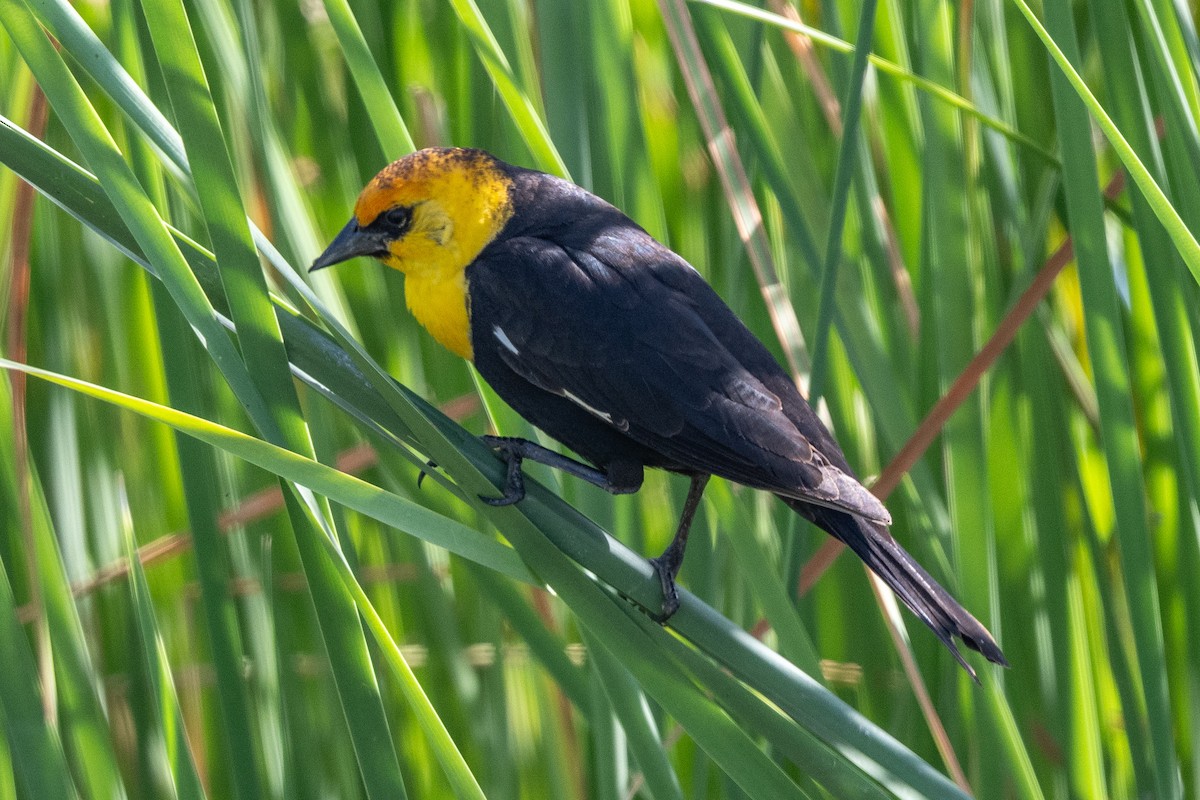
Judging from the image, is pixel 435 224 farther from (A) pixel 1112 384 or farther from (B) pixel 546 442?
(A) pixel 1112 384

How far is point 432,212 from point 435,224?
0.02m

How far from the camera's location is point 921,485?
1367mm

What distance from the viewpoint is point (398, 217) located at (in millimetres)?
1426

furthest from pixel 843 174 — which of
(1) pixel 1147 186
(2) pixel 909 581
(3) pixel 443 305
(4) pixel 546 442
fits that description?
(4) pixel 546 442

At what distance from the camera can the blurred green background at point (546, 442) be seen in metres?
0.94

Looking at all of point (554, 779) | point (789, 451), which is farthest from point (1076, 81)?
point (554, 779)

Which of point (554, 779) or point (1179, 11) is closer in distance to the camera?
point (1179, 11)

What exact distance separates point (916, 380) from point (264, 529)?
90 cm

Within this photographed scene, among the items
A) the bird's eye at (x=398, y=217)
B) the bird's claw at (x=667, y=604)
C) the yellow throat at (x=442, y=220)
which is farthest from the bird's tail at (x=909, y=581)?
the bird's eye at (x=398, y=217)

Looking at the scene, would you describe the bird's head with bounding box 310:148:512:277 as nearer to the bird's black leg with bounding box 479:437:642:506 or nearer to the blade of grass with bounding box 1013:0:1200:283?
the bird's black leg with bounding box 479:437:642:506

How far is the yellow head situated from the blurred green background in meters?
0.08

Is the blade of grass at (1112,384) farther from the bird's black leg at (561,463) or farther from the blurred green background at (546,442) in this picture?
the bird's black leg at (561,463)

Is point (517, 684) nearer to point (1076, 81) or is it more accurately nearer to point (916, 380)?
point (916, 380)

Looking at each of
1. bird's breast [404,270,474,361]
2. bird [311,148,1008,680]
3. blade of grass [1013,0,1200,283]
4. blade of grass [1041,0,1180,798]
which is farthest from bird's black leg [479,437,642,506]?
blade of grass [1013,0,1200,283]
